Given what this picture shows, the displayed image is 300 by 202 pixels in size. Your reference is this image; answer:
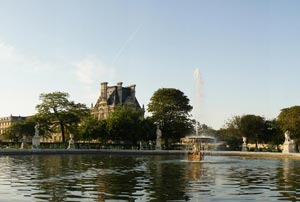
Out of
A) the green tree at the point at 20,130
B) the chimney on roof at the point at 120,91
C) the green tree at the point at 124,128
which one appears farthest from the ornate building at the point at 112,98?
the green tree at the point at 124,128

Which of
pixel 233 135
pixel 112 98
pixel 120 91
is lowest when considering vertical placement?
pixel 233 135

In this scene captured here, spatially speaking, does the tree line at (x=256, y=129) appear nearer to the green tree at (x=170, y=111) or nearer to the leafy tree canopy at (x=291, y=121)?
the leafy tree canopy at (x=291, y=121)

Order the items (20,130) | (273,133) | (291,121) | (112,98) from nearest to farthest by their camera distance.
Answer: (291,121) < (273,133) < (20,130) < (112,98)

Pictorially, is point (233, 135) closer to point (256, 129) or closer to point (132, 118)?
point (256, 129)

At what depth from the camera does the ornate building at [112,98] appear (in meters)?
142

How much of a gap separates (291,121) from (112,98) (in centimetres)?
7155

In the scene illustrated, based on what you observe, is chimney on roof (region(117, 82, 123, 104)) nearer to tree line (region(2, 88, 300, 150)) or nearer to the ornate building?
the ornate building

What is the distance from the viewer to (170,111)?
294 ft

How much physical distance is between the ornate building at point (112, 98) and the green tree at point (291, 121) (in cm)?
5974

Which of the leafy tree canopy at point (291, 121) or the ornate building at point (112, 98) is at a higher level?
the ornate building at point (112, 98)

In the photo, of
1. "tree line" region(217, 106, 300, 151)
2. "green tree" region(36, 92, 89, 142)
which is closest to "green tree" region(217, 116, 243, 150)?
"tree line" region(217, 106, 300, 151)

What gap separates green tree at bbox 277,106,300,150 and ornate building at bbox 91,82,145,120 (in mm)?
59742

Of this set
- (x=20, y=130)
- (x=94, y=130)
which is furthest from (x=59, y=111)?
(x=20, y=130)

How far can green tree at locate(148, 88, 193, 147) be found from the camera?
88500 mm
